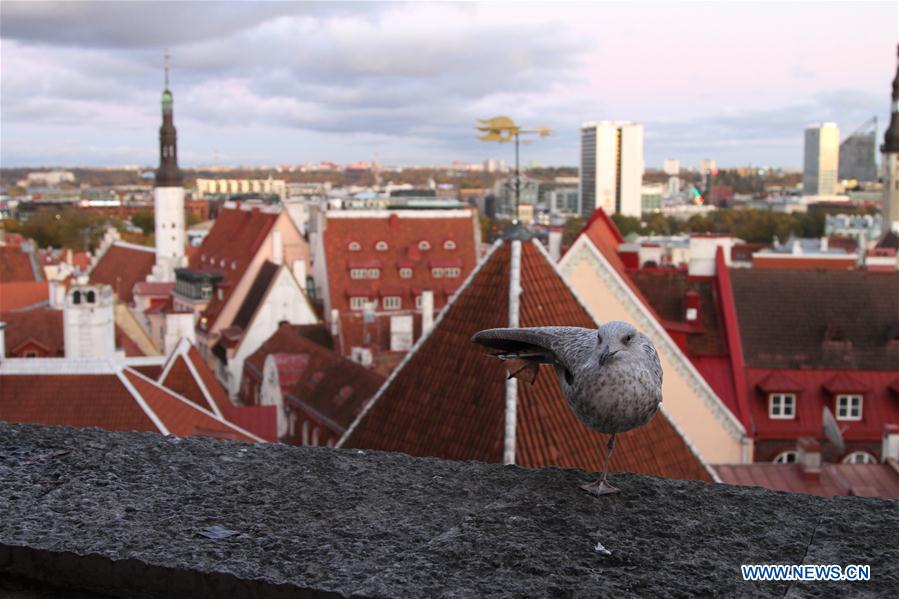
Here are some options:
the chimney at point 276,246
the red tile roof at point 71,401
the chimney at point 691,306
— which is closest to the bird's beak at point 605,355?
the red tile roof at point 71,401

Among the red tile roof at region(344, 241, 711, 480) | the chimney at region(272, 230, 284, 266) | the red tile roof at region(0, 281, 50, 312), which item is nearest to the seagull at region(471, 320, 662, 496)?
the red tile roof at region(344, 241, 711, 480)

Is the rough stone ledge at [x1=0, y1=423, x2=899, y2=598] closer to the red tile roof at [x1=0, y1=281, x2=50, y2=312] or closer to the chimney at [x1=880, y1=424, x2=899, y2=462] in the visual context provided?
the chimney at [x1=880, y1=424, x2=899, y2=462]

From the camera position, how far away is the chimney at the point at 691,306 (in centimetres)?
2238

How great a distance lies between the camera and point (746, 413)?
2084 cm

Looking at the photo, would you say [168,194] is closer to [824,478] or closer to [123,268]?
[123,268]

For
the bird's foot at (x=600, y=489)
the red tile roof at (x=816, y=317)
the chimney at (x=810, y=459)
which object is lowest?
the chimney at (x=810, y=459)

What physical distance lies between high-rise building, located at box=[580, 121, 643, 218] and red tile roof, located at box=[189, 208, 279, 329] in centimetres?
12211

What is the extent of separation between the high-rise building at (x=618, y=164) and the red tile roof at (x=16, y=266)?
4898 inches

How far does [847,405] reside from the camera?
21.6 m

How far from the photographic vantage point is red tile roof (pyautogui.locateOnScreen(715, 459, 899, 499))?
1407cm

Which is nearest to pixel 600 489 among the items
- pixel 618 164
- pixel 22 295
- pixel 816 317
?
pixel 816 317

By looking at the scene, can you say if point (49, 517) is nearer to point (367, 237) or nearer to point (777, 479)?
point (777, 479)

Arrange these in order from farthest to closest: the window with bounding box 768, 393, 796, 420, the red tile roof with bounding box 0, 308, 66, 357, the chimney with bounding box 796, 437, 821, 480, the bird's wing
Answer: the red tile roof with bounding box 0, 308, 66, 357
the window with bounding box 768, 393, 796, 420
the chimney with bounding box 796, 437, 821, 480
the bird's wing

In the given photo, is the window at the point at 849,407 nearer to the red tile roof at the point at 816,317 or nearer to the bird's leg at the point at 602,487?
the red tile roof at the point at 816,317
